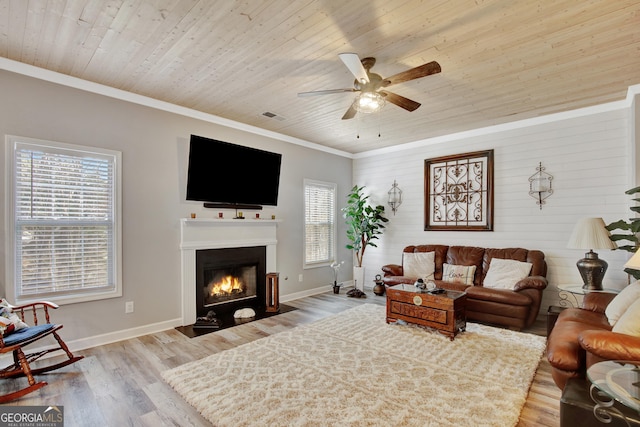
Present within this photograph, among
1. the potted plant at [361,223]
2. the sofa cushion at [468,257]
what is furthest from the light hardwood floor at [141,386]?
the potted plant at [361,223]

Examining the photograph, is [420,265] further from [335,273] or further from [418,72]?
[418,72]

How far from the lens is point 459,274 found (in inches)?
189

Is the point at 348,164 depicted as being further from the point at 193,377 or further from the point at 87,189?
the point at 193,377

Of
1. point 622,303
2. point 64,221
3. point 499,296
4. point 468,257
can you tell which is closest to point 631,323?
point 622,303

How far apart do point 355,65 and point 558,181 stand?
3.71m

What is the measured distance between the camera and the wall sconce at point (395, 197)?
6160 millimetres

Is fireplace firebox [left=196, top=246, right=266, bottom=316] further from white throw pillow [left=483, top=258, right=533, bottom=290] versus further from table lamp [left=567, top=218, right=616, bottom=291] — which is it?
table lamp [left=567, top=218, right=616, bottom=291]

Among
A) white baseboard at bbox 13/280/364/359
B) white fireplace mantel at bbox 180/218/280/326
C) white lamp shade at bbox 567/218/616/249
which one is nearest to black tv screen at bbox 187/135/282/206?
white fireplace mantel at bbox 180/218/280/326

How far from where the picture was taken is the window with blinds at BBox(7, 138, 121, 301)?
309cm

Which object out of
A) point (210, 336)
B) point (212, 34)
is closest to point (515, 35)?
point (212, 34)

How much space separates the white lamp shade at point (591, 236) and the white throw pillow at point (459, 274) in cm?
140

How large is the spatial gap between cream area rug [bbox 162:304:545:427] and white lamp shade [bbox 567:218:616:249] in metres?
1.19

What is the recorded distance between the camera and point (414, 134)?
542cm

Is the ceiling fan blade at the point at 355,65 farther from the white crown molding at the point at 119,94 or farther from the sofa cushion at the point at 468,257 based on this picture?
the sofa cushion at the point at 468,257
